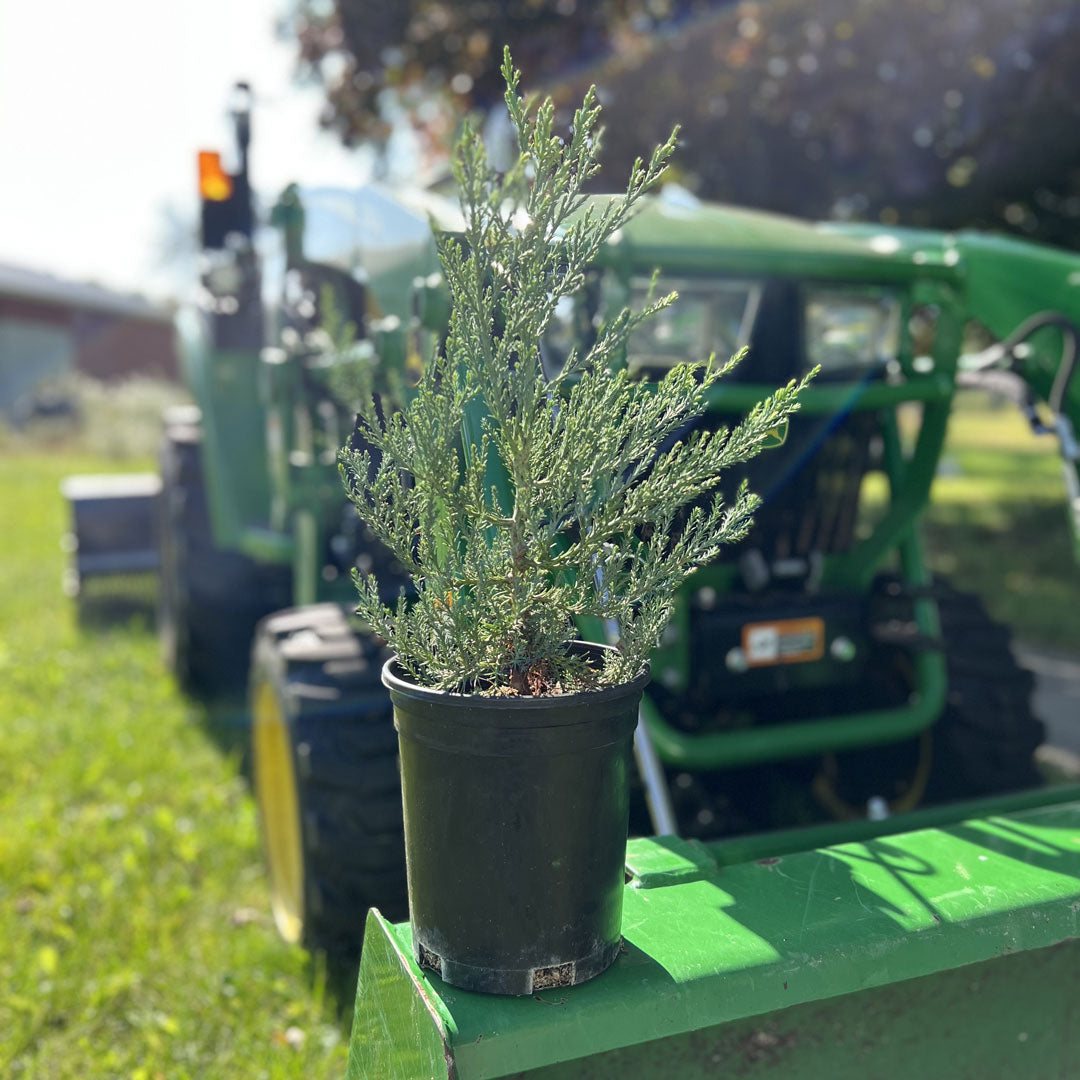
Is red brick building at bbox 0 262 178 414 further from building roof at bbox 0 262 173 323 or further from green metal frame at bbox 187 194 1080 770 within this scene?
green metal frame at bbox 187 194 1080 770

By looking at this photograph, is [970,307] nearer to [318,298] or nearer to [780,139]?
[318,298]

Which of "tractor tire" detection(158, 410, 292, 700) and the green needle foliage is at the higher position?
the green needle foliage

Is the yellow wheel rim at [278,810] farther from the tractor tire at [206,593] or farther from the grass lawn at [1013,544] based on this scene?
the grass lawn at [1013,544]

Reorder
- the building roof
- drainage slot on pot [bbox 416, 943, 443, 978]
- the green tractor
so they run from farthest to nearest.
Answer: the building roof < the green tractor < drainage slot on pot [bbox 416, 943, 443, 978]

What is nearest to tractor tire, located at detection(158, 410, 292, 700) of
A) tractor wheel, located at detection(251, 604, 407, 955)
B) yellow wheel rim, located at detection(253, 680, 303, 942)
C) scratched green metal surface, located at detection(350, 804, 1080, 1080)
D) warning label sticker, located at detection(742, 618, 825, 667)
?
yellow wheel rim, located at detection(253, 680, 303, 942)

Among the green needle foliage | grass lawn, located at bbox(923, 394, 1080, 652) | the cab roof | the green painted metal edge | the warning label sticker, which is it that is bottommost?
grass lawn, located at bbox(923, 394, 1080, 652)

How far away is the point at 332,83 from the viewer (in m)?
9.63

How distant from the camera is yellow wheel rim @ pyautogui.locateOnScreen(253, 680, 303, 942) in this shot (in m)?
2.88

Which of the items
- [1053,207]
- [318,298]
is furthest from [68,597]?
[1053,207]

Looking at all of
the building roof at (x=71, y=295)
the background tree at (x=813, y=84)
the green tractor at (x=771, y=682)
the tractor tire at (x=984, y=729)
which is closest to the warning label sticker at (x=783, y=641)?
the green tractor at (x=771, y=682)

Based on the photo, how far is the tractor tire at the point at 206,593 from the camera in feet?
15.7

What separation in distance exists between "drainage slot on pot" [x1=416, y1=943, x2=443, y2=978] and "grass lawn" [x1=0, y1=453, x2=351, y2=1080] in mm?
1051

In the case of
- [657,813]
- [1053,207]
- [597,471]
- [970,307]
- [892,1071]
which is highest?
[1053,207]

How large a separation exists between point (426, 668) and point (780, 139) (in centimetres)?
737
